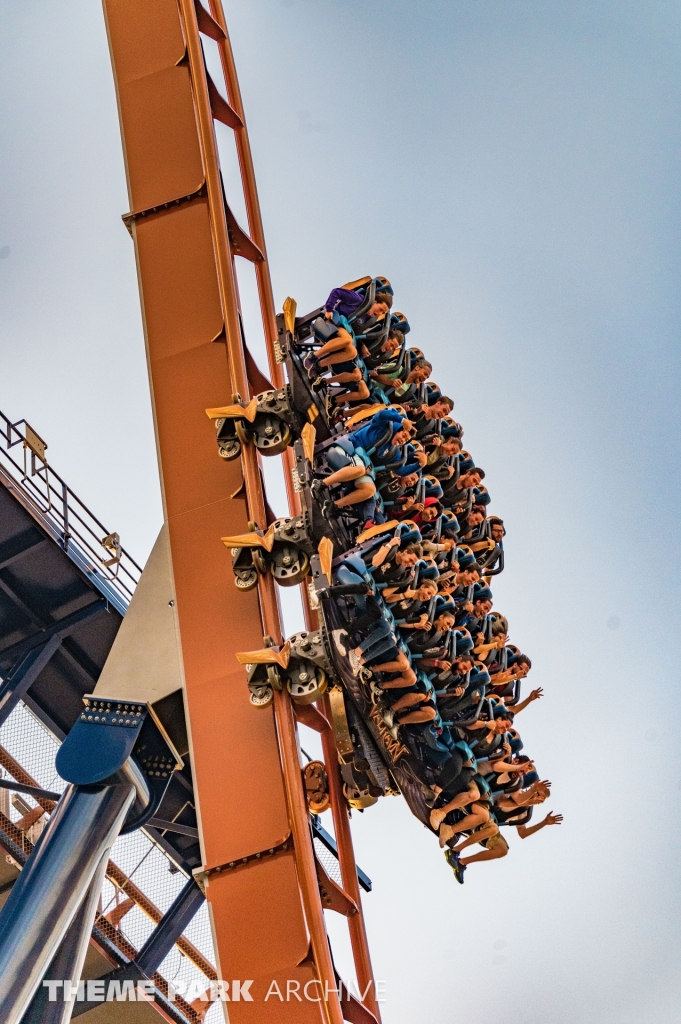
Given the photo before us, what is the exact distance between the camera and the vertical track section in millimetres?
6570

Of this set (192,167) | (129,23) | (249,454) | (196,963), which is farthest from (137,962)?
(129,23)

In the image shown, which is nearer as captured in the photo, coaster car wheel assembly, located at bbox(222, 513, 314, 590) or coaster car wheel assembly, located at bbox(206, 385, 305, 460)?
coaster car wheel assembly, located at bbox(222, 513, 314, 590)

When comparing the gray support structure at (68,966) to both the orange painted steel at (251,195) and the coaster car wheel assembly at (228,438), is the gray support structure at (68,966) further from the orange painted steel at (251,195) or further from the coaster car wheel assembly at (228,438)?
the orange painted steel at (251,195)

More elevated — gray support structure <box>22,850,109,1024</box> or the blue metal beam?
the blue metal beam

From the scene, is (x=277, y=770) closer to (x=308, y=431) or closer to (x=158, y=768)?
(x=158, y=768)

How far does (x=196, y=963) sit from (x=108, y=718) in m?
4.73

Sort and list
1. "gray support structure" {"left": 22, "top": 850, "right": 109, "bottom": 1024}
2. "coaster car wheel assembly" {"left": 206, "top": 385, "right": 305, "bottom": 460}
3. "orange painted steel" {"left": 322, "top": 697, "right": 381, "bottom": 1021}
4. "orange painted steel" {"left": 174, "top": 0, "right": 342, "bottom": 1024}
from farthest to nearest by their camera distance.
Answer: "coaster car wheel assembly" {"left": 206, "top": 385, "right": 305, "bottom": 460}, "orange painted steel" {"left": 322, "top": 697, "right": 381, "bottom": 1021}, "gray support structure" {"left": 22, "top": 850, "right": 109, "bottom": 1024}, "orange painted steel" {"left": 174, "top": 0, "right": 342, "bottom": 1024}

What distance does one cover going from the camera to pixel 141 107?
9539mm

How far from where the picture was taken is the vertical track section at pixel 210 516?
657 centimetres

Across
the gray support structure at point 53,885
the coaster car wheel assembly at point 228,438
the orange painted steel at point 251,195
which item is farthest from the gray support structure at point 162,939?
the orange painted steel at point 251,195

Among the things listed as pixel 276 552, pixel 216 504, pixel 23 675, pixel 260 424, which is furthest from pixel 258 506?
pixel 23 675

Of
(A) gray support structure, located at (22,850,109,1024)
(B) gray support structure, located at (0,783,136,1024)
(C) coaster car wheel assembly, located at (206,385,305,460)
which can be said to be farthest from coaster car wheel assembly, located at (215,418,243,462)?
(A) gray support structure, located at (22,850,109,1024)

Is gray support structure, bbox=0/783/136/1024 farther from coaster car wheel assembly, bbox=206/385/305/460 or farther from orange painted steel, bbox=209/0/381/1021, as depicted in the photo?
coaster car wheel assembly, bbox=206/385/305/460

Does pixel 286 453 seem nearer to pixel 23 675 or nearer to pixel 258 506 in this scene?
pixel 258 506
